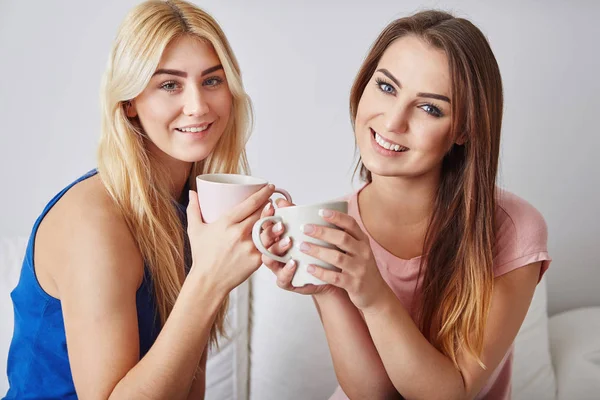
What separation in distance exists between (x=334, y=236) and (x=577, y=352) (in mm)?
1348

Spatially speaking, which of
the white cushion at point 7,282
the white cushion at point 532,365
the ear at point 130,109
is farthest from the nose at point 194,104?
the white cushion at point 532,365

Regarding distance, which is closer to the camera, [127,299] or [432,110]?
[127,299]

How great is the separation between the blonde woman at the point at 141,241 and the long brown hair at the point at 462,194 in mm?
433

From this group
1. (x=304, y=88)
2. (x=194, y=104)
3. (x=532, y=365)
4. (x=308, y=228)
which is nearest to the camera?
(x=308, y=228)

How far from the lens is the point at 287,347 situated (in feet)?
6.31

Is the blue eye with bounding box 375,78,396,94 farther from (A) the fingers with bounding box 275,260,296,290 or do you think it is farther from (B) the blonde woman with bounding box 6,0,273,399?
(A) the fingers with bounding box 275,260,296,290

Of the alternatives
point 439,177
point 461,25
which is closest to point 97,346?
point 439,177

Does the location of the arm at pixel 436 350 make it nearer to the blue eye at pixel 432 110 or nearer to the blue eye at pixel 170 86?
the blue eye at pixel 432 110

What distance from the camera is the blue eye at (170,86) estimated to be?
1.25 metres

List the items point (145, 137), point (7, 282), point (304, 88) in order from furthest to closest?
point (304, 88) → point (7, 282) → point (145, 137)

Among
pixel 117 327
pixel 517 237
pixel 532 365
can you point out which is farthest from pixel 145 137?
pixel 532 365

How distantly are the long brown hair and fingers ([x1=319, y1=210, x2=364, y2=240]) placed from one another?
412 millimetres

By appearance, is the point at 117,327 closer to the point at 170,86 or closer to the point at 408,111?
the point at 170,86

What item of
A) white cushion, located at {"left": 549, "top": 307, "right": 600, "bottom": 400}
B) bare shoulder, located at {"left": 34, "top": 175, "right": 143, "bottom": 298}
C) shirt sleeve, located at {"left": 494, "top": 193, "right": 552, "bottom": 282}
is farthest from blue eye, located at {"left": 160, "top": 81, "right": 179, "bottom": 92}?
white cushion, located at {"left": 549, "top": 307, "right": 600, "bottom": 400}
